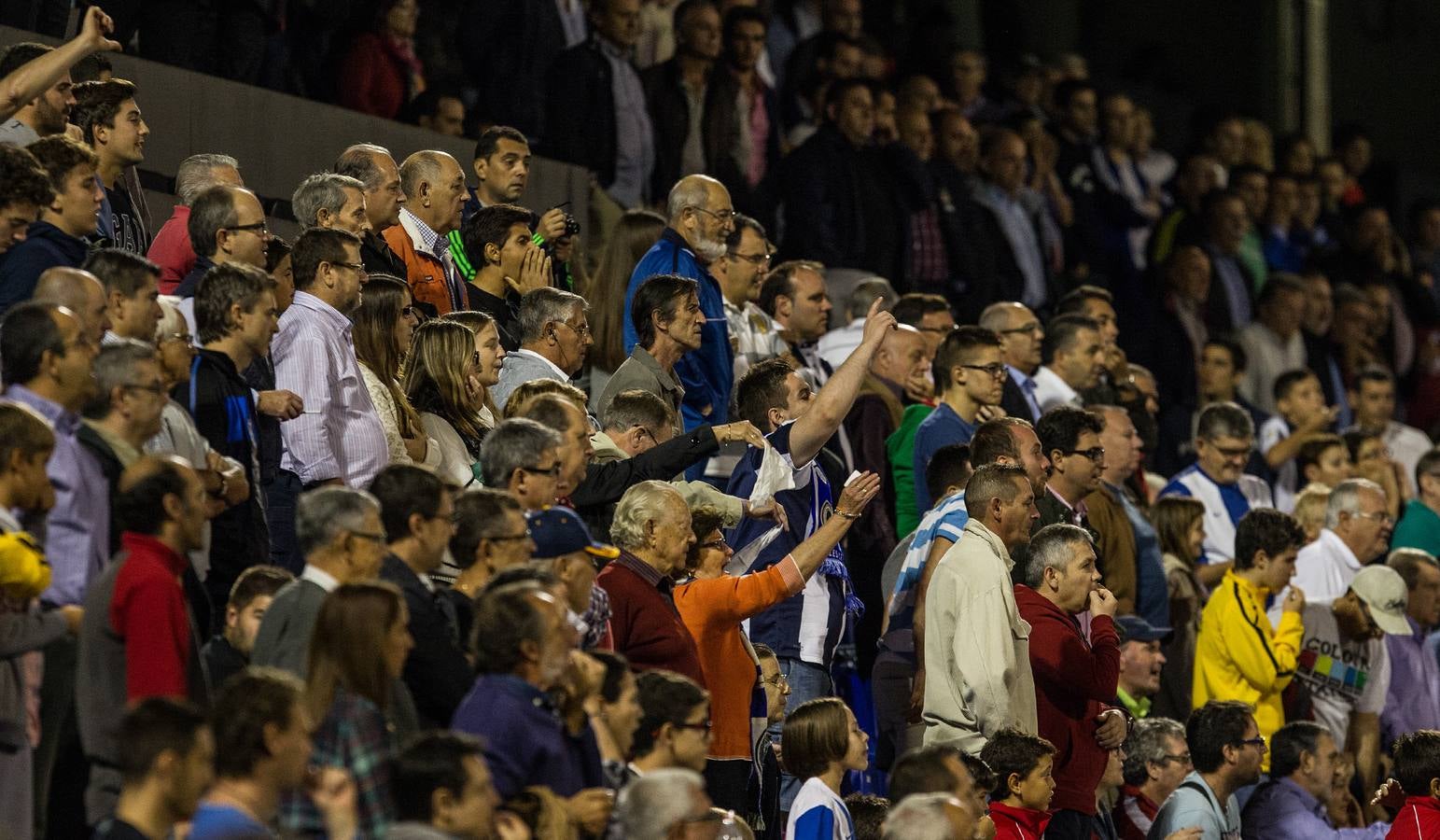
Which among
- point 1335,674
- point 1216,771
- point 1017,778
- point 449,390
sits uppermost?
point 449,390

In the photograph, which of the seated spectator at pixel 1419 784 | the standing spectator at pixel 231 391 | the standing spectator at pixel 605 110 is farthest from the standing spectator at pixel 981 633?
the standing spectator at pixel 605 110

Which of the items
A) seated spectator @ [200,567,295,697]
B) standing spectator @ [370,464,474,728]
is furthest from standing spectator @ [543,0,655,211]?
standing spectator @ [370,464,474,728]

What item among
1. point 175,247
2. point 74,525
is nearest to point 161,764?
point 74,525

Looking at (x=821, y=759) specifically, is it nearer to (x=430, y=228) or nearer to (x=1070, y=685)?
(x=1070, y=685)

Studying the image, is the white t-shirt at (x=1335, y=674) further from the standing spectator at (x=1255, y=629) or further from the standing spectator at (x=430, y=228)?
the standing spectator at (x=430, y=228)

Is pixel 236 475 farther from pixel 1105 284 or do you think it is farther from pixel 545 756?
pixel 1105 284

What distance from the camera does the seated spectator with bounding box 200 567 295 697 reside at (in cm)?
611

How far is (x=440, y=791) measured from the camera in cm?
488

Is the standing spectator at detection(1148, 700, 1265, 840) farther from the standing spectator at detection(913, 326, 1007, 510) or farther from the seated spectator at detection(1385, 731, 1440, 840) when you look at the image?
the standing spectator at detection(913, 326, 1007, 510)

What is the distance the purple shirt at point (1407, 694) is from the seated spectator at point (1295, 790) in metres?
1.29

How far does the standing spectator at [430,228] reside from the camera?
8461 millimetres

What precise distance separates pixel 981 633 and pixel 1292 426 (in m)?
6.25

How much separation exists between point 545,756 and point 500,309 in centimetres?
362

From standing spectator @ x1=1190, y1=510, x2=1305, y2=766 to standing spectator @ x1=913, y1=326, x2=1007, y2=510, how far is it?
1.31 metres
